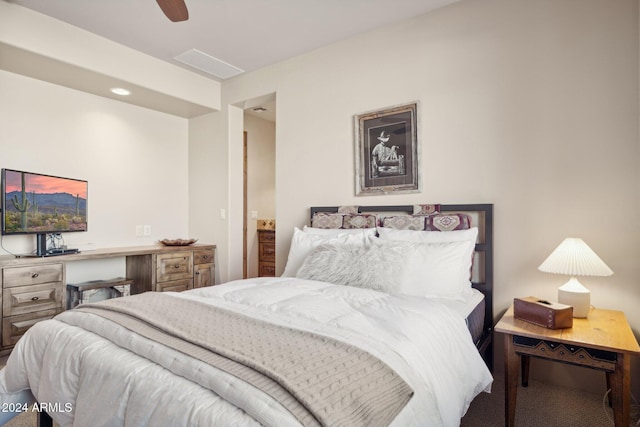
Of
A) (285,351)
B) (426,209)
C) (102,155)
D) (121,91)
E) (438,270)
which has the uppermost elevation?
(121,91)

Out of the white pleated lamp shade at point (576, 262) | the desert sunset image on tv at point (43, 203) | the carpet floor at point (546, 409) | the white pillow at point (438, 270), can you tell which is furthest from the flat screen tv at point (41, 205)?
the white pleated lamp shade at point (576, 262)

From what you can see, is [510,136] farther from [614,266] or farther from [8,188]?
[8,188]

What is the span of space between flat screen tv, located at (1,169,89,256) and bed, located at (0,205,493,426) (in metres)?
1.79

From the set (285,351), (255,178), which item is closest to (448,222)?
(285,351)

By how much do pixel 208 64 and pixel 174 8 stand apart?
6.45 ft

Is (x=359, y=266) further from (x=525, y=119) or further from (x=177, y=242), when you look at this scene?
(x=177, y=242)

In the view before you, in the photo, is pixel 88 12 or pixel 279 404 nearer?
pixel 279 404

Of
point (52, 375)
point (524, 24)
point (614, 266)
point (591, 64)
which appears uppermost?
point (524, 24)

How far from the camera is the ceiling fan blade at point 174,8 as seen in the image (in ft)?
6.13

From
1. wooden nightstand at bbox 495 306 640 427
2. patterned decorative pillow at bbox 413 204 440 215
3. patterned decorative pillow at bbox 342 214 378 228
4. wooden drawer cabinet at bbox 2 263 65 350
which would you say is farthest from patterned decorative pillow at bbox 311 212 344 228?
wooden drawer cabinet at bbox 2 263 65 350

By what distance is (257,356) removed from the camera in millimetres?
1183

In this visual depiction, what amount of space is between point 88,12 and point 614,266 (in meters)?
4.10

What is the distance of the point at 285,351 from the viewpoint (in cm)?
122

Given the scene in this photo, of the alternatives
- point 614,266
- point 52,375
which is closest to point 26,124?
point 52,375
